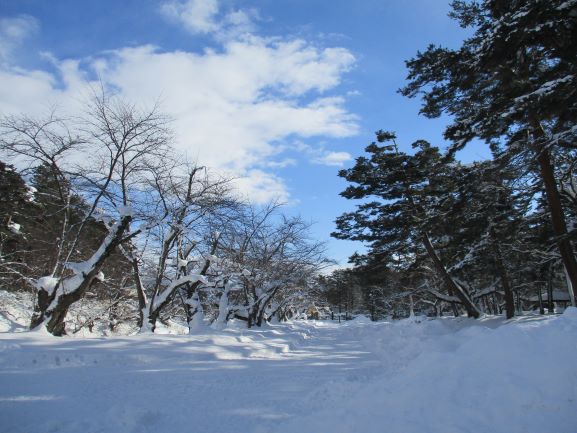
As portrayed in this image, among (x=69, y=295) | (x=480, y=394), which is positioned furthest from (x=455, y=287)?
(x=69, y=295)

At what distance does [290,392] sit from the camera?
21.7 feet

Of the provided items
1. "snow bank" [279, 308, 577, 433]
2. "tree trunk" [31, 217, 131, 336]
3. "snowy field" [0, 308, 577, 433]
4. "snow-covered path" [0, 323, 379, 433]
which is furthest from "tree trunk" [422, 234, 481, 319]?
"tree trunk" [31, 217, 131, 336]

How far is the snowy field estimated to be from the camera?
173 inches

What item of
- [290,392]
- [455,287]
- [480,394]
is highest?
[455,287]

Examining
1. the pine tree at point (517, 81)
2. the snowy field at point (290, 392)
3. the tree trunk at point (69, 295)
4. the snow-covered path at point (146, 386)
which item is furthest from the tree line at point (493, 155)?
the tree trunk at point (69, 295)

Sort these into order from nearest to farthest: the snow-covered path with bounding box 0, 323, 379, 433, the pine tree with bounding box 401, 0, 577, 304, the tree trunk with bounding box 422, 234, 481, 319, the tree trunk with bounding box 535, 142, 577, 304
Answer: the snow-covered path with bounding box 0, 323, 379, 433 < the pine tree with bounding box 401, 0, 577, 304 < the tree trunk with bounding box 535, 142, 577, 304 < the tree trunk with bounding box 422, 234, 481, 319

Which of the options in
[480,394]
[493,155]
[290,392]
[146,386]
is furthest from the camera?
[493,155]

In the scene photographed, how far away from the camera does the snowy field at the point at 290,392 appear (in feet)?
14.4

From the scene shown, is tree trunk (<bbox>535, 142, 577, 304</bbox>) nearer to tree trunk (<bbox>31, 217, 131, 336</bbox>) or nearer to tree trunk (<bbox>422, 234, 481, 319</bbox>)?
tree trunk (<bbox>422, 234, 481, 319</bbox>)

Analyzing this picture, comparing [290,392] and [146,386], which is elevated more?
[146,386]

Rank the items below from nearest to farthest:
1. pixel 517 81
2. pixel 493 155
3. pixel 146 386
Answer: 1. pixel 146 386
2. pixel 517 81
3. pixel 493 155

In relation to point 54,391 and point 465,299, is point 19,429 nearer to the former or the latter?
point 54,391

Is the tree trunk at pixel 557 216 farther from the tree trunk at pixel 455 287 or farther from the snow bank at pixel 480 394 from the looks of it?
the tree trunk at pixel 455 287

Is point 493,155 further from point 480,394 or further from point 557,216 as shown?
point 480,394
